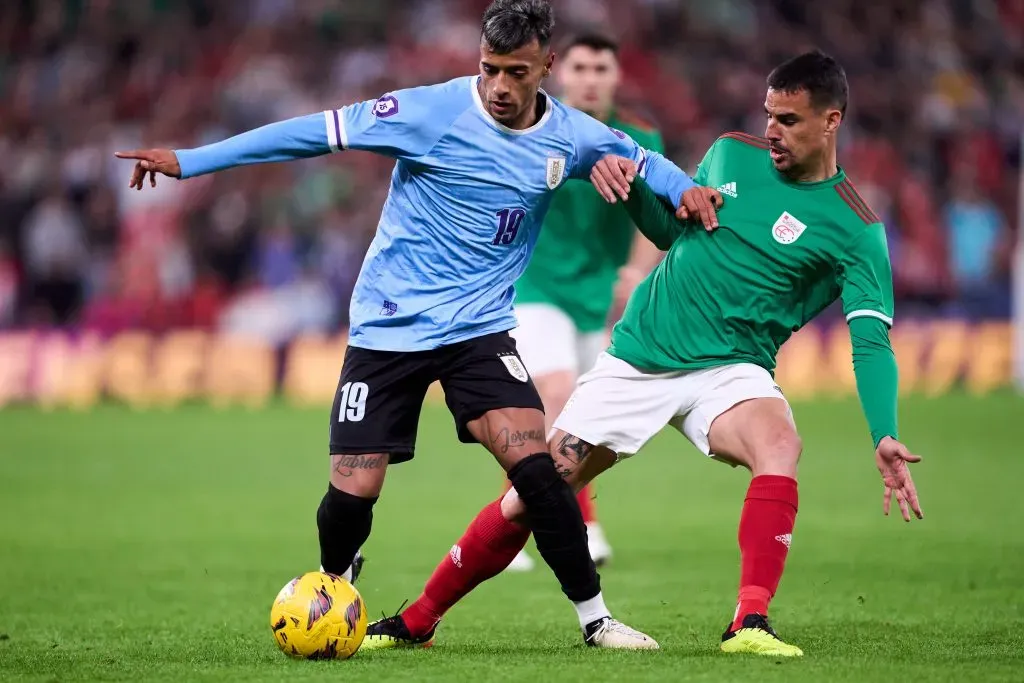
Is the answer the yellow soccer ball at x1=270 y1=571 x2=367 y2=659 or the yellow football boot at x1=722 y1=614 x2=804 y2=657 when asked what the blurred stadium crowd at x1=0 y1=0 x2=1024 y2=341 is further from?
the yellow football boot at x1=722 y1=614 x2=804 y2=657

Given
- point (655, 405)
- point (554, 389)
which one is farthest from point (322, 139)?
point (554, 389)

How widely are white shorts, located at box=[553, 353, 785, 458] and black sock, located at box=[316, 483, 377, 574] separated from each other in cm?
83

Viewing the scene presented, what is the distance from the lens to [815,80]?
572 cm

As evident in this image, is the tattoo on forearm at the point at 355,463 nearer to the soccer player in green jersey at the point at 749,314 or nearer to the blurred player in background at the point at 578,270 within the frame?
the soccer player in green jersey at the point at 749,314

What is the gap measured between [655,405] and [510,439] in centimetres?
63

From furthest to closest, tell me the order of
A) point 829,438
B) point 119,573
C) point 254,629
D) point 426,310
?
point 829,438 < point 119,573 < point 254,629 < point 426,310

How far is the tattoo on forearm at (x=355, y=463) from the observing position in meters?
5.75

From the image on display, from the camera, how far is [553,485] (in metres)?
5.60

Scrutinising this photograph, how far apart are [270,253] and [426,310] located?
43.8ft

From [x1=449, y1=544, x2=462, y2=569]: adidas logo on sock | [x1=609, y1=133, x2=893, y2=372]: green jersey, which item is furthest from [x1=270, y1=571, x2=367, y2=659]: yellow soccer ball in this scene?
[x1=609, y1=133, x2=893, y2=372]: green jersey

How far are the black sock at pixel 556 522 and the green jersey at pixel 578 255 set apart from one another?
2936 millimetres

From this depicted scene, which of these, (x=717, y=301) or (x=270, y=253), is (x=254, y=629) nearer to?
(x=717, y=301)

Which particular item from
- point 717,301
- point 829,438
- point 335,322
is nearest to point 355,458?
point 717,301

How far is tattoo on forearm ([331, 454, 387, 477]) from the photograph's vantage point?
5.75m
